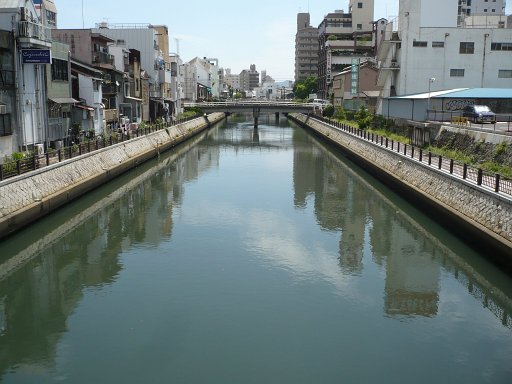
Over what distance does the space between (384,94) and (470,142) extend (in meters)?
33.0

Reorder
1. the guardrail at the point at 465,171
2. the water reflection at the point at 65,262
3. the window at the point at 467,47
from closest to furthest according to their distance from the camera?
the water reflection at the point at 65,262 → the guardrail at the point at 465,171 → the window at the point at 467,47

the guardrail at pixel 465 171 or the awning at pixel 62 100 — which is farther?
the awning at pixel 62 100

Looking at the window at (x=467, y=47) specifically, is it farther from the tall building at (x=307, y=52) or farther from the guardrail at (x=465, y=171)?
the tall building at (x=307, y=52)

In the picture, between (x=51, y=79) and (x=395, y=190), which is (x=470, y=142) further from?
(x=51, y=79)

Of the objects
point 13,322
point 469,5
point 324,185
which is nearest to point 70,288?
point 13,322

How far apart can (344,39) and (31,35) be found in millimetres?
100151

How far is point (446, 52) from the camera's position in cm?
5247

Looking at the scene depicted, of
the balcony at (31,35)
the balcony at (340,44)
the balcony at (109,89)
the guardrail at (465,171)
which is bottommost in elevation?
the guardrail at (465,171)

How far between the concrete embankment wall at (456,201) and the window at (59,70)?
20629mm

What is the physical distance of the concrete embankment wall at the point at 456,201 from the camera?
16156 millimetres

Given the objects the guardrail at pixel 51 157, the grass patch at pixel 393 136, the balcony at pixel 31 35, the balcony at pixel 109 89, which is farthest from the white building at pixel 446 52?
the balcony at pixel 31 35

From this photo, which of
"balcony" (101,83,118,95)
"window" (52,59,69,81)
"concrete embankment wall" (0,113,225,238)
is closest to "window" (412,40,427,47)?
"concrete embankment wall" (0,113,225,238)

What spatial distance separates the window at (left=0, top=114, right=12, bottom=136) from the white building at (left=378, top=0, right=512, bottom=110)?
39.6m

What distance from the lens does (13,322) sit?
1333 cm
